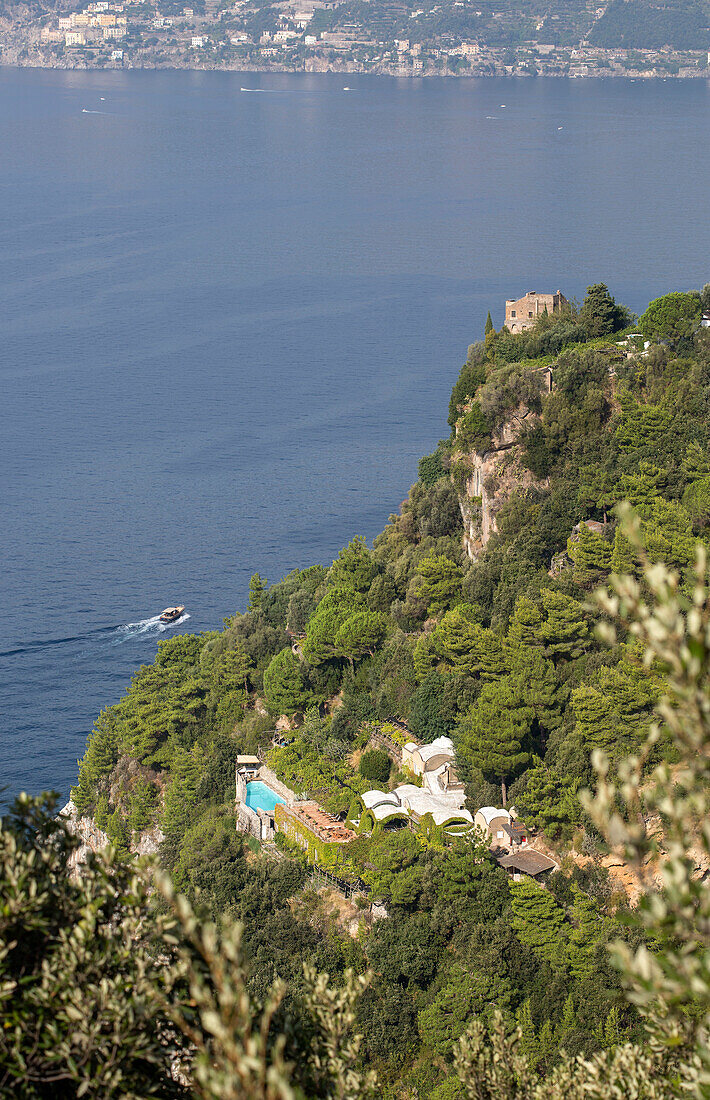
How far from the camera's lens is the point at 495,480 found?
204ft

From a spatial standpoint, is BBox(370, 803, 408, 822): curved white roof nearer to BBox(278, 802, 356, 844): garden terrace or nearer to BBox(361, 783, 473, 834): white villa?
BBox(361, 783, 473, 834): white villa

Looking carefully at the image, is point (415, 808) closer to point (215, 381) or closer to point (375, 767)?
point (375, 767)

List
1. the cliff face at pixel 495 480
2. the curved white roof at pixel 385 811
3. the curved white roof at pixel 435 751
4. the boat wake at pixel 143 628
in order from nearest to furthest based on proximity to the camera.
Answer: the curved white roof at pixel 385 811, the curved white roof at pixel 435 751, the cliff face at pixel 495 480, the boat wake at pixel 143 628

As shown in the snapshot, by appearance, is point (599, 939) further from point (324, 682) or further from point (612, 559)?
point (324, 682)

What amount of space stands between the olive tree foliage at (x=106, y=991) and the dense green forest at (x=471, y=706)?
16029mm

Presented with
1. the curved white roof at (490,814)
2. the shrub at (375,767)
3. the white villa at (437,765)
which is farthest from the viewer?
the shrub at (375,767)

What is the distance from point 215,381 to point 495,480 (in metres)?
74.1

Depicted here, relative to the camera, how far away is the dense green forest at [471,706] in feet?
140

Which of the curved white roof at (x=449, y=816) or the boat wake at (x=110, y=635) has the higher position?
the curved white roof at (x=449, y=816)

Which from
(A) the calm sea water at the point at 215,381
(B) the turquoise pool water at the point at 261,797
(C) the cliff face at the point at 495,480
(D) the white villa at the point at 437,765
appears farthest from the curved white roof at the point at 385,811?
(A) the calm sea water at the point at 215,381

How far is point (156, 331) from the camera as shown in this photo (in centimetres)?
14688

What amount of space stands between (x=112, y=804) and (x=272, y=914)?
73.2 feet

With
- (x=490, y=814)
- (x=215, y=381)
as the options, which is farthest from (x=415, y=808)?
(x=215, y=381)

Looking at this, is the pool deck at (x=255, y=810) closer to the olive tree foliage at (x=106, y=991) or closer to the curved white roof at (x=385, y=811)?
the curved white roof at (x=385, y=811)
